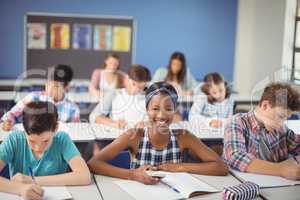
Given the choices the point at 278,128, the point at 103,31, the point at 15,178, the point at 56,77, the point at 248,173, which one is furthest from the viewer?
the point at 103,31

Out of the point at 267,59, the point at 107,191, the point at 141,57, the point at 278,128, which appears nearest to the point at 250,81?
the point at 267,59

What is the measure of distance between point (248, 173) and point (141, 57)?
4389 mm

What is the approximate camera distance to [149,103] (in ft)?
7.73

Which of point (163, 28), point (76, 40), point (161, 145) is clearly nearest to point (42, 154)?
point (161, 145)

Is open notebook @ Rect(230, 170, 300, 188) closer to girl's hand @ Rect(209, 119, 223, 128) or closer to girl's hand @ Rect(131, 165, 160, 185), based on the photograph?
girl's hand @ Rect(131, 165, 160, 185)

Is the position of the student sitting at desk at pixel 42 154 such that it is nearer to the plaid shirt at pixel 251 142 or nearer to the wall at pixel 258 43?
the plaid shirt at pixel 251 142

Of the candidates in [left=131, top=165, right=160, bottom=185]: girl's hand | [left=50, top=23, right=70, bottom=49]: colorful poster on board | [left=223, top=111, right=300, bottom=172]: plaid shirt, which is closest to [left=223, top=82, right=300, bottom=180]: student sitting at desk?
[left=223, top=111, right=300, bottom=172]: plaid shirt

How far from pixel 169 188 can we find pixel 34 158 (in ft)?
2.24

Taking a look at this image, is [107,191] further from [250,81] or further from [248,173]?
[250,81]

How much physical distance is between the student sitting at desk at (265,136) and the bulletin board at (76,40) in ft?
13.6

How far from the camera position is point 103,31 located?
249 inches

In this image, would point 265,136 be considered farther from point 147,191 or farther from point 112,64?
point 112,64

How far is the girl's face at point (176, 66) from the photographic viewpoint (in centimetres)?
549

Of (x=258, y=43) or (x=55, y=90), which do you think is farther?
(x=258, y=43)
